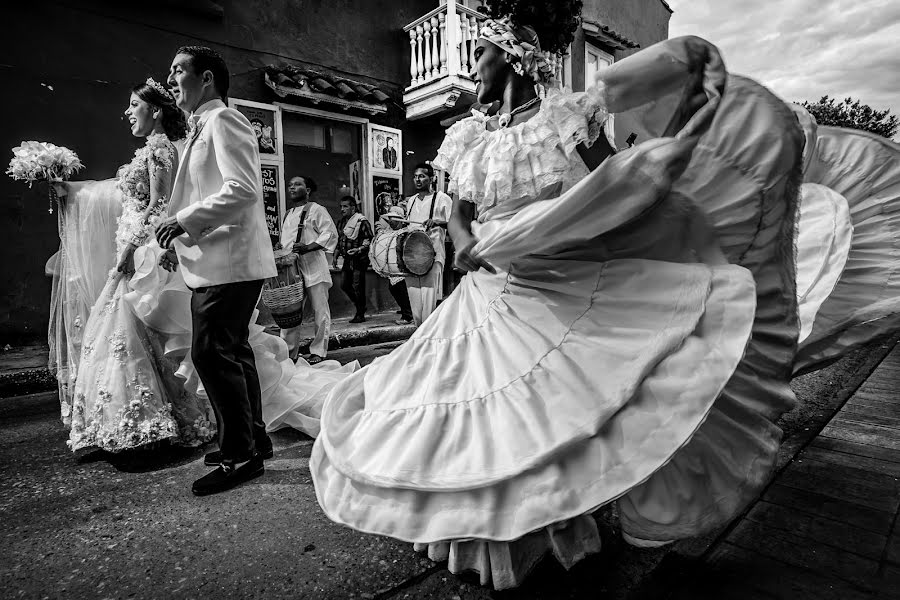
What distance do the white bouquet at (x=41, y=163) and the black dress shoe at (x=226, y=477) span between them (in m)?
1.89

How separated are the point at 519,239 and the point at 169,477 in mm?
2320

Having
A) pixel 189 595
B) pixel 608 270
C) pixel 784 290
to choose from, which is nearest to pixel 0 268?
pixel 189 595

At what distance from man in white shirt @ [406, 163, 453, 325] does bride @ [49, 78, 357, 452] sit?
11.9 feet

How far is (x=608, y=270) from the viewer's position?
6.05 feet

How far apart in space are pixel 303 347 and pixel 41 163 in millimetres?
3746

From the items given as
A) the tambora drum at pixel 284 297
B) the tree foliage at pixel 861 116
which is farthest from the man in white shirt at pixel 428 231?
the tree foliage at pixel 861 116

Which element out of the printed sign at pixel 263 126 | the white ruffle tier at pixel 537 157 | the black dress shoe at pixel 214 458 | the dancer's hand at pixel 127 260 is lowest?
the black dress shoe at pixel 214 458

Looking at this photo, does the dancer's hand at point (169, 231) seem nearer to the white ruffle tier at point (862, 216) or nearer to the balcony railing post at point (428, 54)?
A: the white ruffle tier at point (862, 216)

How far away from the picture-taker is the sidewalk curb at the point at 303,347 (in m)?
4.89

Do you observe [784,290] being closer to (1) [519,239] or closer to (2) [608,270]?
(2) [608,270]

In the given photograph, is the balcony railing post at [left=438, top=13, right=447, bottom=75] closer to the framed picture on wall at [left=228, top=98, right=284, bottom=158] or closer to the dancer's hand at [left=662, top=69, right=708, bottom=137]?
the framed picture on wall at [left=228, top=98, right=284, bottom=158]

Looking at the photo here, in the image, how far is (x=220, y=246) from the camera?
8.45 ft

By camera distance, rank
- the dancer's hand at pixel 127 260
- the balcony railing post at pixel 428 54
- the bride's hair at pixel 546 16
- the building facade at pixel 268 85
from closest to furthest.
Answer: the bride's hair at pixel 546 16, the dancer's hand at pixel 127 260, the building facade at pixel 268 85, the balcony railing post at pixel 428 54

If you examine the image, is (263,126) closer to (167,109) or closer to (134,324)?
(167,109)
